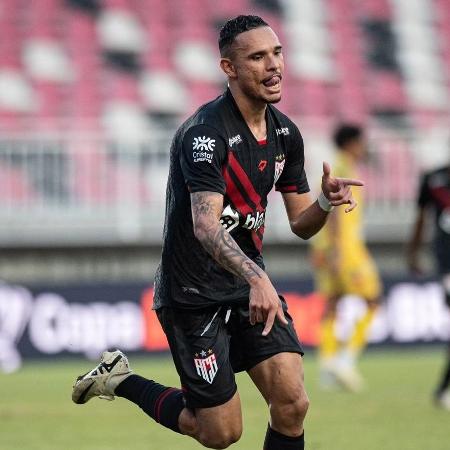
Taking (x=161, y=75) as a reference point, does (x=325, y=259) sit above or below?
below

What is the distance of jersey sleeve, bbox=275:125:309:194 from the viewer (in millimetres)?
6285

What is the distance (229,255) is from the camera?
5.60 metres

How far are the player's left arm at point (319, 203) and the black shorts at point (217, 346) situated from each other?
16.4 inches

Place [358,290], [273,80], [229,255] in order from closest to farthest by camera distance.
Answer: [229,255] < [273,80] < [358,290]

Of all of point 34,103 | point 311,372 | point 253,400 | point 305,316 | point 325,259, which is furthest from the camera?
point 34,103

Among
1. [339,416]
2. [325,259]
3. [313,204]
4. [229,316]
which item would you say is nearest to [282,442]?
[229,316]

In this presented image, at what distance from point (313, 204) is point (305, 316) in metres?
10.9

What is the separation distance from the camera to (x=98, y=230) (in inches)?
716

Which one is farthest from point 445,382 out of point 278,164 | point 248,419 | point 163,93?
point 163,93

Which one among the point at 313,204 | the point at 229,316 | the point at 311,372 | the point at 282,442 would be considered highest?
the point at 313,204

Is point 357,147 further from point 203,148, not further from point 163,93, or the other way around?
point 163,93

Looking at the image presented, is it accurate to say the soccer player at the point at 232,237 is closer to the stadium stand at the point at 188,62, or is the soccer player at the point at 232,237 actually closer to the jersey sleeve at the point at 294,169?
the jersey sleeve at the point at 294,169

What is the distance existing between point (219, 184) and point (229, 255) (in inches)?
14.0

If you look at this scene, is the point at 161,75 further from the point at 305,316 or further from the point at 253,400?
the point at 253,400
